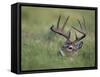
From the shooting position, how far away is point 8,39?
2572 mm

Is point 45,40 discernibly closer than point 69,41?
Yes

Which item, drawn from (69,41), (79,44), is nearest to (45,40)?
(69,41)

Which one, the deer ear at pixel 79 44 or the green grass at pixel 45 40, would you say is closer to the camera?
the green grass at pixel 45 40

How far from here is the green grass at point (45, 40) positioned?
2.51m

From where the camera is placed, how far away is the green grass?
251 cm

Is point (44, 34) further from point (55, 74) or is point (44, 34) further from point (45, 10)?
point (55, 74)

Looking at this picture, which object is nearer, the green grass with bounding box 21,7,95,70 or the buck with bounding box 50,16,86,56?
the green grass with bounding box 21,7,95,70

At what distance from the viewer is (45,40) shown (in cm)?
259

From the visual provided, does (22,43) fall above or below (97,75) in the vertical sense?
above

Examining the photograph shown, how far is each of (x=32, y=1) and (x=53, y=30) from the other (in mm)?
317

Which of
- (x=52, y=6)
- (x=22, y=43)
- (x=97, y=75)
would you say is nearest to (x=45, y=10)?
(x=52, y=6)

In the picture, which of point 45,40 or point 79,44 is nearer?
point 45,40

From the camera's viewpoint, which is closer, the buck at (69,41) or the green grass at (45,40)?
the green grass at (45,40)

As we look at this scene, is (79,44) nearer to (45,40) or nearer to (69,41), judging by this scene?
(69,41)
